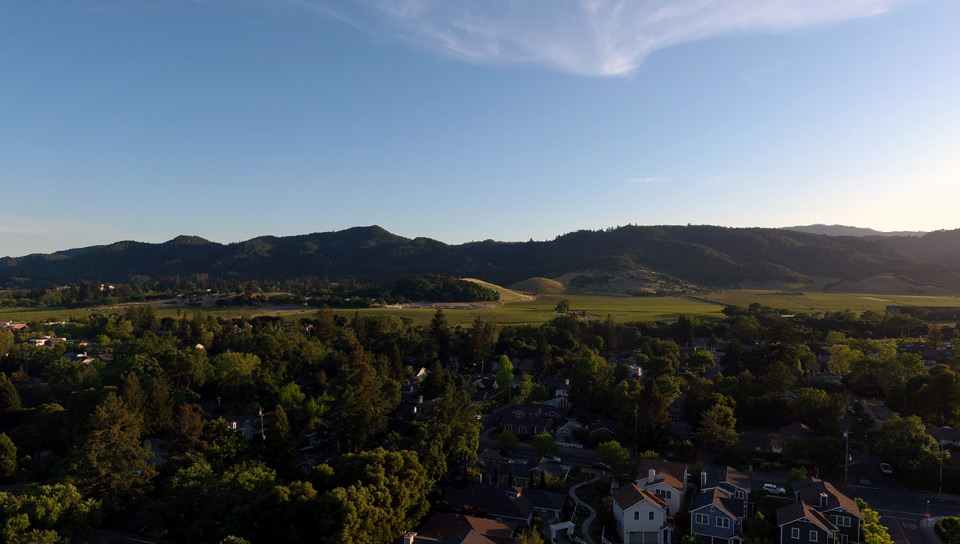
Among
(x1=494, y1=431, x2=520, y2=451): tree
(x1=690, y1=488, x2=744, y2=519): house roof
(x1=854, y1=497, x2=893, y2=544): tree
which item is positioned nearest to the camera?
(x1=854, y1=497, x2=893, y2=544): tree

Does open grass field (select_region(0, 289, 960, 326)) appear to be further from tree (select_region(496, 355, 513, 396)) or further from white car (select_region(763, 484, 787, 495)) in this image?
white car (select_region(763, 484, 787, 495))

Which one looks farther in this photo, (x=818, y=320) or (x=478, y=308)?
(x=478, y=308)

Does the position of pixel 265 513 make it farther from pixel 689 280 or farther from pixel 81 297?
pixel 689 280

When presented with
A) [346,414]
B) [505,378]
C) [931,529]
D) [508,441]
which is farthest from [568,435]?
[931,529]

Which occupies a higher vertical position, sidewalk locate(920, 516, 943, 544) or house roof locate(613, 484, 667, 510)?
house roof locate(613, 484, 667, 510)

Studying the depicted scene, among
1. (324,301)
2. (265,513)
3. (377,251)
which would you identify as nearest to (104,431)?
(265,513)

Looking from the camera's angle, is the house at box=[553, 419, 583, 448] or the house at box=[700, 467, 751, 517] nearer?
the house at box=[700, 467, 751, 517]

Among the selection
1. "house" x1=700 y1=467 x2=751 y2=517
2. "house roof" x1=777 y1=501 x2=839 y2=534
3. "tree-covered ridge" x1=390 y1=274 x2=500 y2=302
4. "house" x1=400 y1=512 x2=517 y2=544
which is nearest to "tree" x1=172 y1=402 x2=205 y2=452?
"house" x1=400 y1=512 x2=517 y2=544

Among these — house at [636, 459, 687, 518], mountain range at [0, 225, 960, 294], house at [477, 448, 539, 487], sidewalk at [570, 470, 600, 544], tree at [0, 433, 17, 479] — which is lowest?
sidewalk at [570, 470, 600, 544]
